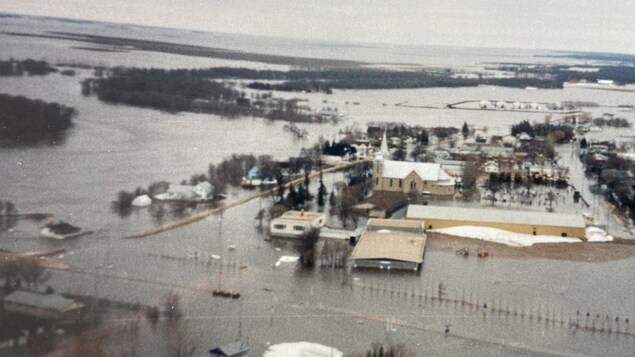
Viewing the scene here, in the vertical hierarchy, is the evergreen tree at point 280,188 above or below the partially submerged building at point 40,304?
below

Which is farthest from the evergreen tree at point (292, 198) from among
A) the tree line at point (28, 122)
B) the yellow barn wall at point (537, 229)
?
the tree line at point (28, 122)

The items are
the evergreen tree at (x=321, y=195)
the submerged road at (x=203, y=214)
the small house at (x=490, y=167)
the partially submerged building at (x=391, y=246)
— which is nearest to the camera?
the partially submerged building at (x=391, y=246)

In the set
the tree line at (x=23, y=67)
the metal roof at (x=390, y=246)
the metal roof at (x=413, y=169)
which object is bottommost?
the metal roof at (x=390, y=246)

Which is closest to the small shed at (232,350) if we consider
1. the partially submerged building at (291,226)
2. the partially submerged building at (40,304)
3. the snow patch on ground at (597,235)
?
the partially submerged building at (40,304)

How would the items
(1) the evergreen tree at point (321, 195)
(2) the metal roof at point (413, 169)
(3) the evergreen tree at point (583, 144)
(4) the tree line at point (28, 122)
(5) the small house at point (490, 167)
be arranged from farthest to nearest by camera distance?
(3) the evergreen tree at point (583, 144) → (5) the small house at point (490, 167) → (2) the metal roof at point (413, 169) → (1) the evergreen tree at point (321, 195) → (4) the tree line at point (28, 122)

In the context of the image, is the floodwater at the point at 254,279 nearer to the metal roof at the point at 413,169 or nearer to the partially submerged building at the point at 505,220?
the partially submerged building at the point at 505,220

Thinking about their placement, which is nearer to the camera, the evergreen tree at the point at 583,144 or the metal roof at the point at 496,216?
the metal roof at the point at 496,216
